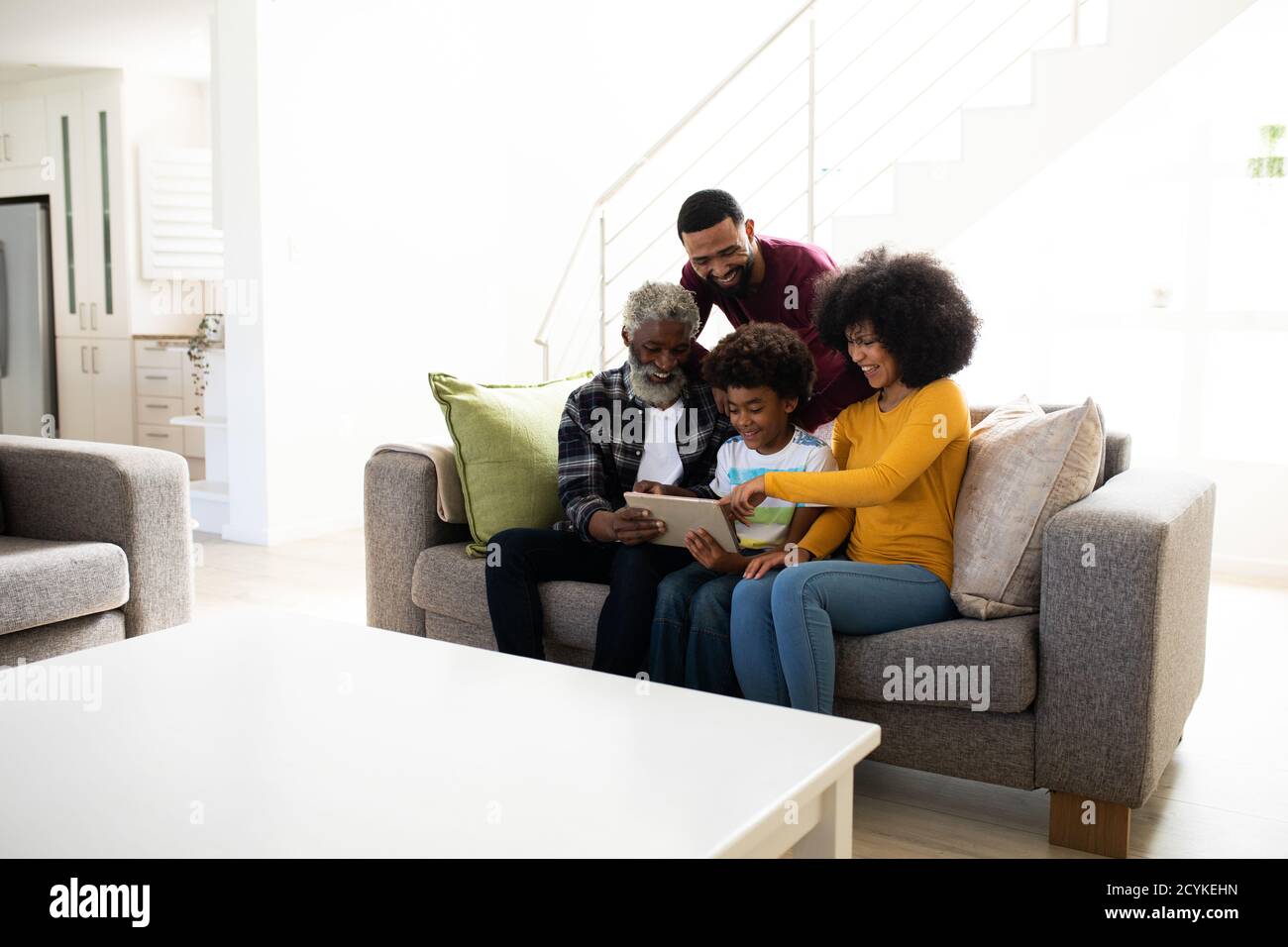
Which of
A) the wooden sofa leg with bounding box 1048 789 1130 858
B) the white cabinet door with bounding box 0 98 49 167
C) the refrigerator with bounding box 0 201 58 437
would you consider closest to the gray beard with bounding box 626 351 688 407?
the wooden sofa leg with bounding box 1048 789 1130 858

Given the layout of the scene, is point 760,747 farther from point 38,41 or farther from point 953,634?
point 38,41

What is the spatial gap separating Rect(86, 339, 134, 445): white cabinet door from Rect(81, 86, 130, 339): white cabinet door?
107 millimetres

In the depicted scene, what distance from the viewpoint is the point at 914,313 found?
7.25ft

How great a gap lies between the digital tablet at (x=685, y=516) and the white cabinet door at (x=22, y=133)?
605 cm

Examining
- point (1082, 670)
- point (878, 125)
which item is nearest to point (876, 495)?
point (1082, 670)

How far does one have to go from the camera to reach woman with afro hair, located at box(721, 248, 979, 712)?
Answer: 6.86 ft

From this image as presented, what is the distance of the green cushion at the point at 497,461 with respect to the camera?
2.66m

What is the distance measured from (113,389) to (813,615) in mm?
5898

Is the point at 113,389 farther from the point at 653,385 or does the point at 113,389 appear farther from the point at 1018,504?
the point at 1018,504

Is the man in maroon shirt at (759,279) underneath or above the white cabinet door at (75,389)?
above

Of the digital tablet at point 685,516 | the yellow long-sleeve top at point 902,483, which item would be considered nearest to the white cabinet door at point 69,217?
the digital tablet at point 685,516

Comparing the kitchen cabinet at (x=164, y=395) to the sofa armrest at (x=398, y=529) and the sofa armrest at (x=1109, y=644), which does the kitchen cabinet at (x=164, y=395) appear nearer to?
the sofa armrest at (x=398, y=529)
